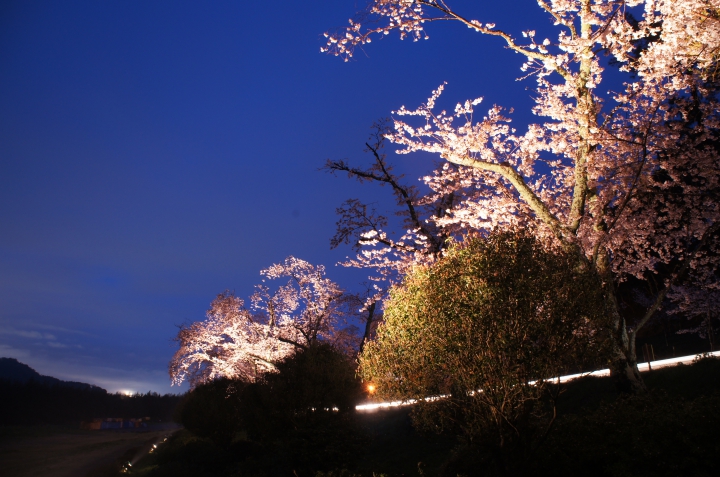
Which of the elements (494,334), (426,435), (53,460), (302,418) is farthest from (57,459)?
(494,334)

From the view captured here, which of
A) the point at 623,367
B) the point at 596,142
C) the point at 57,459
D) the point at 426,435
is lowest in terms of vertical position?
the point at 57,459

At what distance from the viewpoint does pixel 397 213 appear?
A: 21578mm

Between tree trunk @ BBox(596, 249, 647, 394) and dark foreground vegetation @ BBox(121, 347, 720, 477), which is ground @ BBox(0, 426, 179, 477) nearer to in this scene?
dark foreground vegetation @ BBox(121, 347, 720, 477)

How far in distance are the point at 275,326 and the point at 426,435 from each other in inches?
658

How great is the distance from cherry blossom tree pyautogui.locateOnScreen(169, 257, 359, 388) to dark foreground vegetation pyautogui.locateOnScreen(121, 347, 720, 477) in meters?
3.43

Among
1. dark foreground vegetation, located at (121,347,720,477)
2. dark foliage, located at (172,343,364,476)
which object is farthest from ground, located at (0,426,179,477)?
dark foliage, located at (172,343,364,476)

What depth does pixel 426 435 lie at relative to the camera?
44.6 feet

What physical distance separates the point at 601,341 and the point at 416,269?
11.9 feet

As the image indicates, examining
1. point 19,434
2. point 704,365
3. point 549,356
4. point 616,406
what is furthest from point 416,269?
point 19,434

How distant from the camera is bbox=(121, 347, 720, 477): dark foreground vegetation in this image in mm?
7367

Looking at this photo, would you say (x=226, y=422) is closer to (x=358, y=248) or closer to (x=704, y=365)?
(x=358, y=248)

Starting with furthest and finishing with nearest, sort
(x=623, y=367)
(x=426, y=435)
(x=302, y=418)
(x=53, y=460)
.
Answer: (x=53, y=460)
(x=302, y=418)
(x=426, y=435)
(x=623, y=367)

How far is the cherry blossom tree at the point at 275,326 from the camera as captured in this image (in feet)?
88.9

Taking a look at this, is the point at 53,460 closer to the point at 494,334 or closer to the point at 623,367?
the point at 494,334
